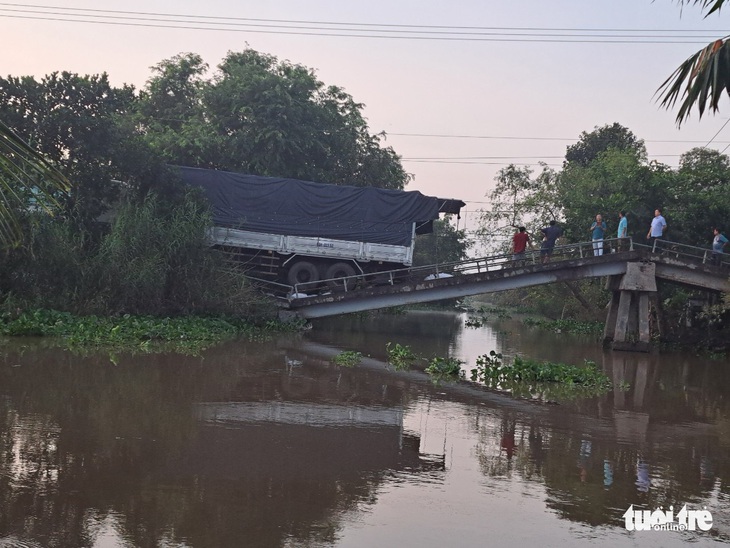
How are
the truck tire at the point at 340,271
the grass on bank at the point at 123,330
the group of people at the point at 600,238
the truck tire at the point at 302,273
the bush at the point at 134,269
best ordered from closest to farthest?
1. the grass on bank at the point at 123,330
2. the bush at the point at 134,269
3. the group of people at the point at 600,238
4. the truck tire at the point at 302,273
5. the truck tire at the point at 340,271

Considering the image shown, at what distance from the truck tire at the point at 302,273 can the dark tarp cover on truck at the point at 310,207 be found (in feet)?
3.34

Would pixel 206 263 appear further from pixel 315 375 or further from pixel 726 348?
pixel 726 348

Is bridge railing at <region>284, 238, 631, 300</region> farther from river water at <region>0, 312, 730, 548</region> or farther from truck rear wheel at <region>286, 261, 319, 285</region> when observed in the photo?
river water at <region>0, 312, 730, 548</region>

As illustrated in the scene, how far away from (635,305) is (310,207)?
10.7m

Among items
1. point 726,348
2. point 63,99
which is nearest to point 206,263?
point 63,99

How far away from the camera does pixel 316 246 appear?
86.2 feet

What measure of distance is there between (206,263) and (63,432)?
46.6 feet


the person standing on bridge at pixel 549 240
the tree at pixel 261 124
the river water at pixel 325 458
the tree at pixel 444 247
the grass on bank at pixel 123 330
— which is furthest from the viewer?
the tree at pixel 444 247

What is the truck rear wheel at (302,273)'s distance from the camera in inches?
1037

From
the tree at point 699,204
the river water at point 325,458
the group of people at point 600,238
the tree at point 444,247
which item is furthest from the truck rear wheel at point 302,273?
the tree at point 444,247

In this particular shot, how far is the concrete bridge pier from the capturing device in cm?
2350

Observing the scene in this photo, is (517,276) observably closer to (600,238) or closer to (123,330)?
(600,238)

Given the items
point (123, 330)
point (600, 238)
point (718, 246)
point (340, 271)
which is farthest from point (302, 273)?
point (718, 246)

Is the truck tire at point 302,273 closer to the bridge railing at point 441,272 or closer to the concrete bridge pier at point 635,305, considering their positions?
the bridge railing at point 441,272
